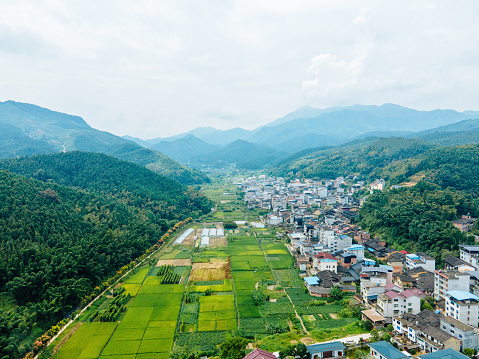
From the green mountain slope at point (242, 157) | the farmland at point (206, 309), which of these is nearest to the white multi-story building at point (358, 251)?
the farmland at point (206, 309)

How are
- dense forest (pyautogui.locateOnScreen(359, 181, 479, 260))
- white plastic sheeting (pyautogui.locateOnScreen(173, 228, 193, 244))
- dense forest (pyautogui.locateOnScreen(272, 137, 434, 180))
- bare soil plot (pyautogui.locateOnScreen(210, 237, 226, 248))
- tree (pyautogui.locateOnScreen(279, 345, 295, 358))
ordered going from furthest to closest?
dense forest (pyautogui.locateOnScreen(272, 137, 434, 180)) < white plastic sheeting (pyautogui.locateOnScreen(173, 228, 193, 244)) < bare soil plot (pyautogui.locateOnScreen(210, 237, 226, 248)) < dense forest (pyautogui.locateOnScreen(359, 181, 479, 260)) < tree (pyautogui.locateOnScreen(279, 345, 295, 358))

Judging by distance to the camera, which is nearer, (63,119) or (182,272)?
(182,272)

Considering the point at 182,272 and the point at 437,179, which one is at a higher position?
the point at 437,179

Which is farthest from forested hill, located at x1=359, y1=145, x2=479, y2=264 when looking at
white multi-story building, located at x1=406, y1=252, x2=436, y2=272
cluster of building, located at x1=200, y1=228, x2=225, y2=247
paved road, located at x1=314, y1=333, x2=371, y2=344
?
cluster of building, located at x1=200, y1=228, x2=225, y2=247

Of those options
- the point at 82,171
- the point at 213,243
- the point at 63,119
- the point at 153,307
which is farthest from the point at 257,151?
the point at 153,307

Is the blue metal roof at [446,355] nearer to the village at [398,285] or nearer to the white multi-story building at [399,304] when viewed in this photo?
the village at [398,285]

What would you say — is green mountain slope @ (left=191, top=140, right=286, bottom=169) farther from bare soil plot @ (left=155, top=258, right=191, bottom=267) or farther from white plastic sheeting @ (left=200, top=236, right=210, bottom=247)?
bare soil plot @ (left=155, top=258, right=191, bottom=267)

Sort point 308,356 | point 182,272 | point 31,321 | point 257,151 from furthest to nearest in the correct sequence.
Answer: point 257,151, point 182,272, point 31,321, point 308,356

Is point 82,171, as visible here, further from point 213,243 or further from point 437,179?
point 437,179
